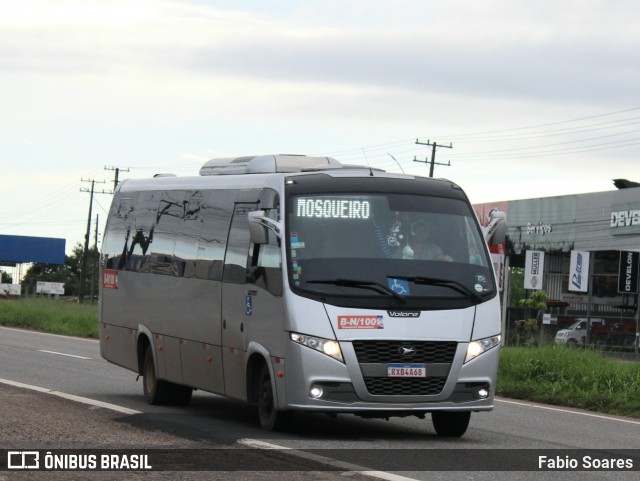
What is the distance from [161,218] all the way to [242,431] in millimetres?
4289

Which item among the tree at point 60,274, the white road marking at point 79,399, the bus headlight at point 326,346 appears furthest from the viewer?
the tree at point 60,274

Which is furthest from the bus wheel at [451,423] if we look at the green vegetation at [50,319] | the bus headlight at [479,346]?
the green vegetation at [50,319]

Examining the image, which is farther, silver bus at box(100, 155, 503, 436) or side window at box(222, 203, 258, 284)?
side window at box(222, 203, 258, 284)

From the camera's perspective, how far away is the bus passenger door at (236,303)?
14.5 meters

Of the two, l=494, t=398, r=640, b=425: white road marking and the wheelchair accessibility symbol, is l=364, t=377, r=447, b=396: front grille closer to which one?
the wheelchair accessibility symbol

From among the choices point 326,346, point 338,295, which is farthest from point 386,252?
point 326,346

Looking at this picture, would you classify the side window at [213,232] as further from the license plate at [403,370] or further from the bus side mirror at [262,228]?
the license plate at [403,370]

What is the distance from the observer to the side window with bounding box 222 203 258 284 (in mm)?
14633

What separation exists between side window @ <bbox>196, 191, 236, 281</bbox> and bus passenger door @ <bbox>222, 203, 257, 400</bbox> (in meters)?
0.19

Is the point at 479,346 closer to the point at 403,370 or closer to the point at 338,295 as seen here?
the point at 403,370

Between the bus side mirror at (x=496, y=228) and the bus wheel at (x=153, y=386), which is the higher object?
the bus side mirror at (x=496, y=228)

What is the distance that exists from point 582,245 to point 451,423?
5367 cm

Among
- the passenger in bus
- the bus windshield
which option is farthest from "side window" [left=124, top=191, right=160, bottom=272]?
the passenger in bus

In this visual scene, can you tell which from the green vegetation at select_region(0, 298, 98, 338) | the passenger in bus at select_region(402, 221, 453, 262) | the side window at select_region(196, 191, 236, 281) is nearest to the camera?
the passenger in bus at select_region(402, 221, 453, 262)
